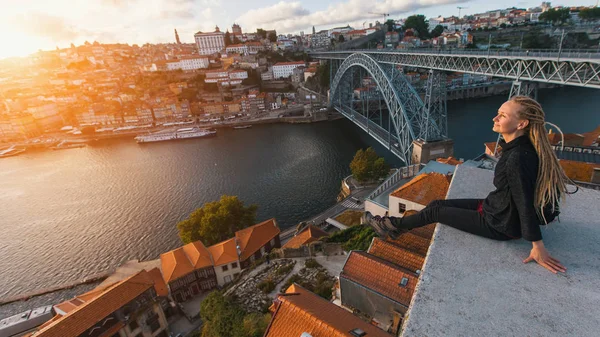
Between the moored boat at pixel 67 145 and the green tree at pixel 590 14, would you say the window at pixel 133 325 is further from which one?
the green tree at pixel 590 14

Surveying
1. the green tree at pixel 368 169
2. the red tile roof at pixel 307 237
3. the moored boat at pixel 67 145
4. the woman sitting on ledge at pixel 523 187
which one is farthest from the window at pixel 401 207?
the moored boat at pixel 67 145

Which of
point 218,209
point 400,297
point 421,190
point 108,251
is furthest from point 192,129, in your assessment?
point 400,297

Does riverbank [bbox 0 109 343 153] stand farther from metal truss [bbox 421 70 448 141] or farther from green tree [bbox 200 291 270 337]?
green tree [bbox 200 291 270 337]

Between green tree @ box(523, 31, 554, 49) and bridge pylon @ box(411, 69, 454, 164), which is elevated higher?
green tree @ box(523, 31, 554, 49)

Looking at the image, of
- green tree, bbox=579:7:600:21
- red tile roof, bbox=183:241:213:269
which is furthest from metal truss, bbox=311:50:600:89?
green tree, bbox=579:7:600:21

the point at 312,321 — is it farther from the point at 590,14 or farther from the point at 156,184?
the point at 590,14

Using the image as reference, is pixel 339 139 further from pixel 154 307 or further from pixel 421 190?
pixel 154 307

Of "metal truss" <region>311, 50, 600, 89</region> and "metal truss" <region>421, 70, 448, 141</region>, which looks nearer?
"metal truss" <region>311, 50, 600, 89</region>
